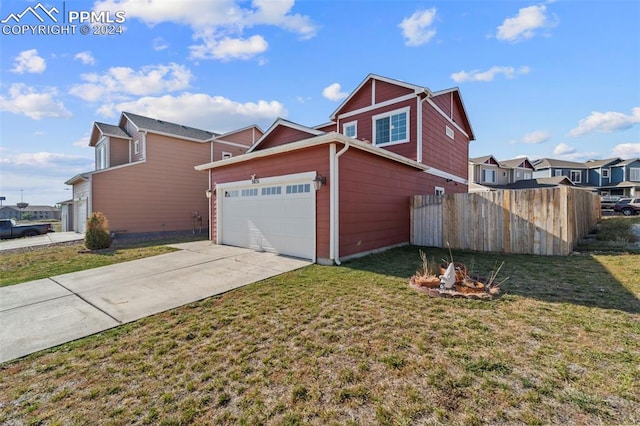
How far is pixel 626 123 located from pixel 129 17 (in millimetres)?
57509

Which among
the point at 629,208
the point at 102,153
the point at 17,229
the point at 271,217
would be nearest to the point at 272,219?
the point at 271,217

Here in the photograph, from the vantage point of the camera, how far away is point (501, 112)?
12.0 m

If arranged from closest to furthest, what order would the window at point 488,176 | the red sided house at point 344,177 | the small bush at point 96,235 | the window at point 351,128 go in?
the red sided house at point 344,177 → the small bush at point 96,235 → the window at point 351,128 → the window at point 488,176

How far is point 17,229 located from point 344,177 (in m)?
20.8

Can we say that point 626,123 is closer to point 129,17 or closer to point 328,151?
point 328,151

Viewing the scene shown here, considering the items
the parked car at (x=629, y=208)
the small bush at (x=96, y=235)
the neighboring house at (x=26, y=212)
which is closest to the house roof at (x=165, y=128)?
the small bush at (x=96, y=235)

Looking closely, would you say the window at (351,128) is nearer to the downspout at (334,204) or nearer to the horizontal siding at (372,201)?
the horizontal siding at (372,201)

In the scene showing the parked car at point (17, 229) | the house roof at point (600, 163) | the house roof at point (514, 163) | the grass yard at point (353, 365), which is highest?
the house roof at point (600, 163)

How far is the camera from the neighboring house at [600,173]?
1305 inches

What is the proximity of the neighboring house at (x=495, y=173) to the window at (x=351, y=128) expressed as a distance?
17.2 m

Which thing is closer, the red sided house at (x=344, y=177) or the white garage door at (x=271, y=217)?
the red sided house at (x=344, y=177)

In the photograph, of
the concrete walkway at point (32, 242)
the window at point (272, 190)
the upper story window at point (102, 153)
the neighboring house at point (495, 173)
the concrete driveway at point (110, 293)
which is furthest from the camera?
the neighboring house at point (495, 173)

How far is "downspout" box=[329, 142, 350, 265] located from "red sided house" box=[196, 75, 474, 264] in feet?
0.08

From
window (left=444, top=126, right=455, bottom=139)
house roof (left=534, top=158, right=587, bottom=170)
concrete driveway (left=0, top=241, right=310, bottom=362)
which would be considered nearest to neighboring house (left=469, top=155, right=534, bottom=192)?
house roof (left=534, top=158, right=587, bottom=170)
